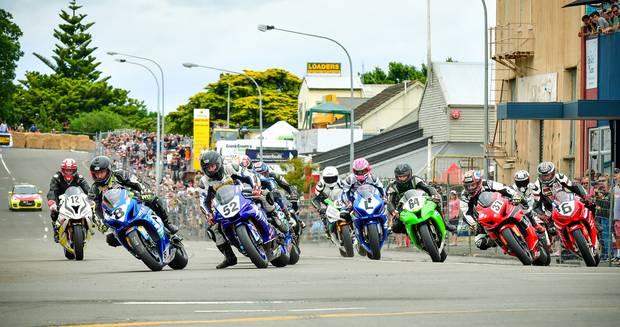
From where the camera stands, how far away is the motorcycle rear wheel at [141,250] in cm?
1684

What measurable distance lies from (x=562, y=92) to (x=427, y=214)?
21448 mm

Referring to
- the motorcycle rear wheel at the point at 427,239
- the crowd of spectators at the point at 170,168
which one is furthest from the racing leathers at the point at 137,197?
the crowd of spectators at the point at 170,168

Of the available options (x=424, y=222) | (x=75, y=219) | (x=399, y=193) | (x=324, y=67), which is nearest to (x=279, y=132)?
(x=324, y=67)

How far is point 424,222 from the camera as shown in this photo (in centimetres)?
1952

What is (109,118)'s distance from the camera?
128 m

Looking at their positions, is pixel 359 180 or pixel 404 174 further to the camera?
pixel 359 180

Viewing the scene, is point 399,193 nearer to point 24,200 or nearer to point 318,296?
point 318,296

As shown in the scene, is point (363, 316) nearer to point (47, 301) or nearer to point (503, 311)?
point (503, 311)

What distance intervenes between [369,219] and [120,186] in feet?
13.8

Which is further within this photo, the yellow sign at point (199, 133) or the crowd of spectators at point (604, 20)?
the yellow sign at point (199, 133)

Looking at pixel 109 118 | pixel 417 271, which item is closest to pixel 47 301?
pixel 417 271

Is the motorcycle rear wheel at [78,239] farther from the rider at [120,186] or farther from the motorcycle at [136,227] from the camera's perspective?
the motorcycle at [136,227]

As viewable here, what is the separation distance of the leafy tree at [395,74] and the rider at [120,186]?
335 ft

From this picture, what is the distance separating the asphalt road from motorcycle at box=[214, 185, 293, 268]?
0.33 m
